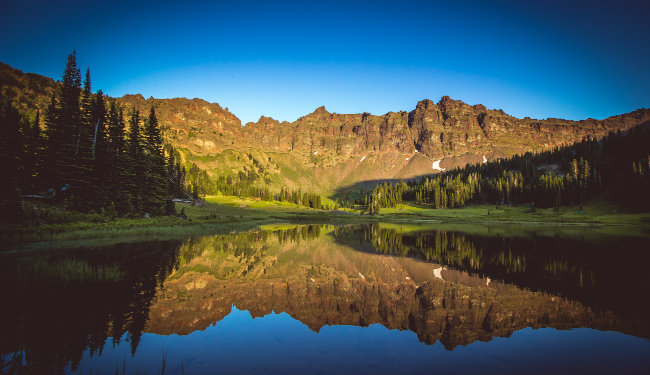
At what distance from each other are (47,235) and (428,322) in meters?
36.6

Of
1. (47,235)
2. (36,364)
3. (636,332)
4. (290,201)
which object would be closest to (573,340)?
(636,332)

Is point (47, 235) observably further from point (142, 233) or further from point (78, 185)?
point (78, 185)

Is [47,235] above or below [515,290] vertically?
above

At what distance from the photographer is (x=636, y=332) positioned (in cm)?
1118

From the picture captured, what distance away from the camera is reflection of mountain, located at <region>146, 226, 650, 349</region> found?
39.8 ft

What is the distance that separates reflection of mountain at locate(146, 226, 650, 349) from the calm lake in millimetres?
97

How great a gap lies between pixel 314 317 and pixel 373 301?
377 cm

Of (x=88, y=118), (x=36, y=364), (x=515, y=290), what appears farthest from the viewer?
(x=88, y=118)

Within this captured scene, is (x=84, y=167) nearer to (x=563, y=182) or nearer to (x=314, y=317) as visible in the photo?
(x=314, y=317)

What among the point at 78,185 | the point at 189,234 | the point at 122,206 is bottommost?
the point at 189,234

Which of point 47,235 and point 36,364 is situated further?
point 47,235

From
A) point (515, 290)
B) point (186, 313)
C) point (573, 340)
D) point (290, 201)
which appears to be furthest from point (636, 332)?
point (290, 201)

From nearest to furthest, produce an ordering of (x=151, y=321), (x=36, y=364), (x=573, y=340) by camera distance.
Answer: (x=36, y=364), (x=573, y=340), (x=151, y=321)

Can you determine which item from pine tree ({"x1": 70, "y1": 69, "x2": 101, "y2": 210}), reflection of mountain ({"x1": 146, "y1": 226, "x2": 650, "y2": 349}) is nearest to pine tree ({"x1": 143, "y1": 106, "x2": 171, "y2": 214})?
pine tree ({"x1": 70, "y1": 69, "x2": 101, "y2": 210})
